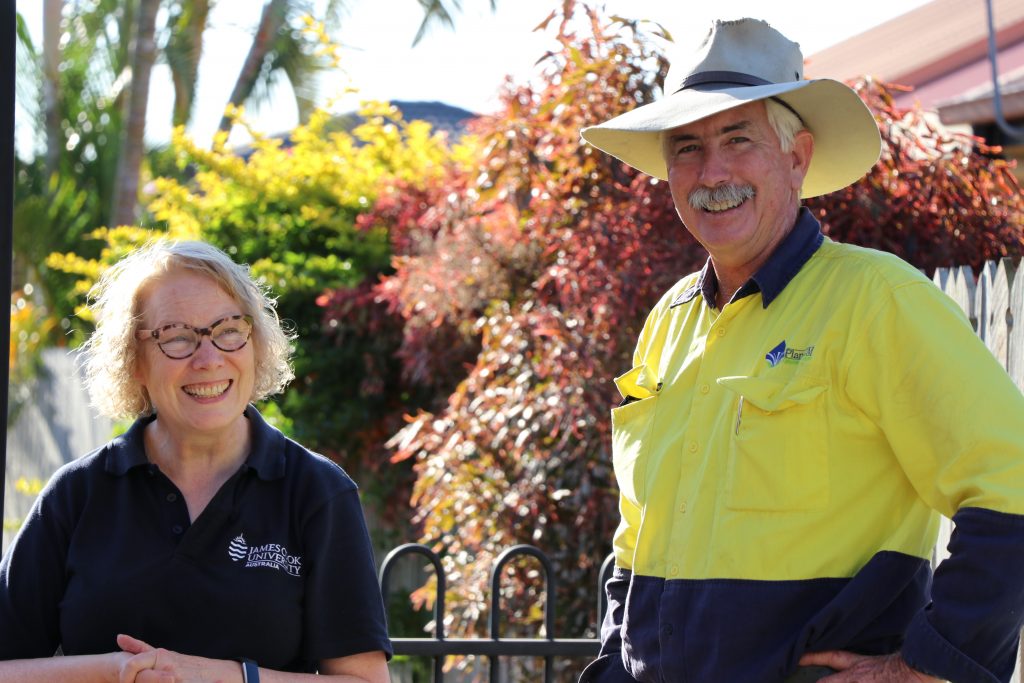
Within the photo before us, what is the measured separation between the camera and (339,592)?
7.92ft

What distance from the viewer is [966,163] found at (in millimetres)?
4461

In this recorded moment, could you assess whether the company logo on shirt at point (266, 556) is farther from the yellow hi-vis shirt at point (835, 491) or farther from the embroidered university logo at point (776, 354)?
the embroidered university logo at point (776, 354)

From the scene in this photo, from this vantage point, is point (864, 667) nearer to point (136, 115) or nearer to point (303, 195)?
point (303, 195)

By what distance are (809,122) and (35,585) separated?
1750mm

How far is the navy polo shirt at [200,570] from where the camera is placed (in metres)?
2.38

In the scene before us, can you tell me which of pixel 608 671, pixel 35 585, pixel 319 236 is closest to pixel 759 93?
pixel 608 671

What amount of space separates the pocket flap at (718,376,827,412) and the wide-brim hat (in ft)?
1.63

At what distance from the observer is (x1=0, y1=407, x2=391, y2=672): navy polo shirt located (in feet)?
7.80

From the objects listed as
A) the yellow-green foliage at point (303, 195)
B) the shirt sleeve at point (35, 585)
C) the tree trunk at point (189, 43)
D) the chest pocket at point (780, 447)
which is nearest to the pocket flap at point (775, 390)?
the chest pocket at point (780, 447)

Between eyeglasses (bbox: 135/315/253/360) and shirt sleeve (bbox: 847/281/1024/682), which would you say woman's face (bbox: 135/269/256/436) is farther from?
shirt sleeve (bbox: 847/281/1024/682)

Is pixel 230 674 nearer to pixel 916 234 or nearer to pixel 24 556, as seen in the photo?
pixel 24 556

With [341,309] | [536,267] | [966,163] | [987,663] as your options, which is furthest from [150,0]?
[987,663]

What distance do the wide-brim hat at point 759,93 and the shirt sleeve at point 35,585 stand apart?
1352 mm

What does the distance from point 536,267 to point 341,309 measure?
2.25m
